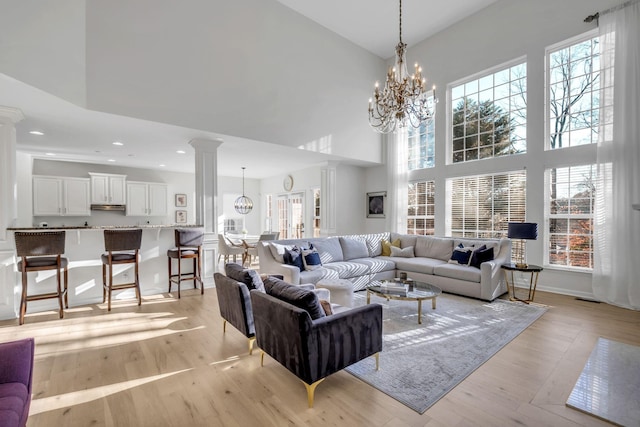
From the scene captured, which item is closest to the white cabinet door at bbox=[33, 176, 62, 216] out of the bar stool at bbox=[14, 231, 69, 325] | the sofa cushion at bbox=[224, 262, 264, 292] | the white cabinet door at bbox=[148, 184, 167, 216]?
the white cabinet door at bbox=[148, 184, 167, 216]

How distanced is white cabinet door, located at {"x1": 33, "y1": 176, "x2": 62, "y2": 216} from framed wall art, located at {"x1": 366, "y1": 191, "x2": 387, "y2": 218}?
7.58 metres

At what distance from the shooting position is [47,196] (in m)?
6.71

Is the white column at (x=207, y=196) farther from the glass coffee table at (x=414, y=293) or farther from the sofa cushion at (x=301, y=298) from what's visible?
the sofa cushion at (x=301, y=298)

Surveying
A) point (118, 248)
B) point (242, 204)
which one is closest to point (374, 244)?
point (118, 248)

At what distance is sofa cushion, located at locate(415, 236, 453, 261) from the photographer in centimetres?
539

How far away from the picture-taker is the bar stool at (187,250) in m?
4.59

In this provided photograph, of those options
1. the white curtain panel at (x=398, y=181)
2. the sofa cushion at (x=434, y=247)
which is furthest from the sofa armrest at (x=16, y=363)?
the white curtain panel at (x=398, y=181)

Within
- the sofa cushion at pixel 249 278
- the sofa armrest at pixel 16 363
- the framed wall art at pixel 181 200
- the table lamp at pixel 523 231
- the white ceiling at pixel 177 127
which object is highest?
the white ceiling at pixel 177 127

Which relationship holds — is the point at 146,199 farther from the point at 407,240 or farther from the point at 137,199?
the point at 407,240

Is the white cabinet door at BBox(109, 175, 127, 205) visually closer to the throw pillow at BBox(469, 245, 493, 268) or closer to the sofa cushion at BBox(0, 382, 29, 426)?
the sofa cushion at BBox(0, 382, 29, 426)

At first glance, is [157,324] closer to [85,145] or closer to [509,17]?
[85,145]

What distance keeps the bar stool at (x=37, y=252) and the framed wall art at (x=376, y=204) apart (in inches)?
251

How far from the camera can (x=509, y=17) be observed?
18.0ft

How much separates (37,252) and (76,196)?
14.7 ft
